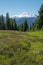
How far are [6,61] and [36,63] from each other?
3373mm

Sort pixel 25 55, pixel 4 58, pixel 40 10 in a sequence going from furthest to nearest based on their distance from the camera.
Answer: pixel 40 10
pixel 25 55
pixel 4 58

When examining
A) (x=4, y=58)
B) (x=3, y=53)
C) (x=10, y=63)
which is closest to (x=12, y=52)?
(x=3, y=53)

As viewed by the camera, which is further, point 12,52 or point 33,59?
point 12,52

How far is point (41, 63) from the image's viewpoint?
22.8 m

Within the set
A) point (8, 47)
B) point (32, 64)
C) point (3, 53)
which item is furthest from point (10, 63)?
point (8, 47)

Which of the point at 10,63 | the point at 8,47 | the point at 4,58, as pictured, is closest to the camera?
the point at 10,63

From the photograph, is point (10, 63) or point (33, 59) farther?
point (33, 59)

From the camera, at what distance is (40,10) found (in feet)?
306

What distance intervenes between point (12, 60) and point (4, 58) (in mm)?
1449

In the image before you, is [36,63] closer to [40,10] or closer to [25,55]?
[25,55]

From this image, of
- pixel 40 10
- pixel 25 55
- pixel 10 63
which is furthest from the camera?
pixel 40 10

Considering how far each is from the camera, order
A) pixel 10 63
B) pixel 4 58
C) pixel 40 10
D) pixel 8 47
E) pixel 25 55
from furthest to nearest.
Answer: pixel 40 10 → pixel 8 47 → pixel 25 55 → pixel 4 58 → pixel 10 63

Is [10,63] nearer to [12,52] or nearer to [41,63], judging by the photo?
[41,63]

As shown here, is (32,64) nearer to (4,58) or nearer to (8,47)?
(4,58)
